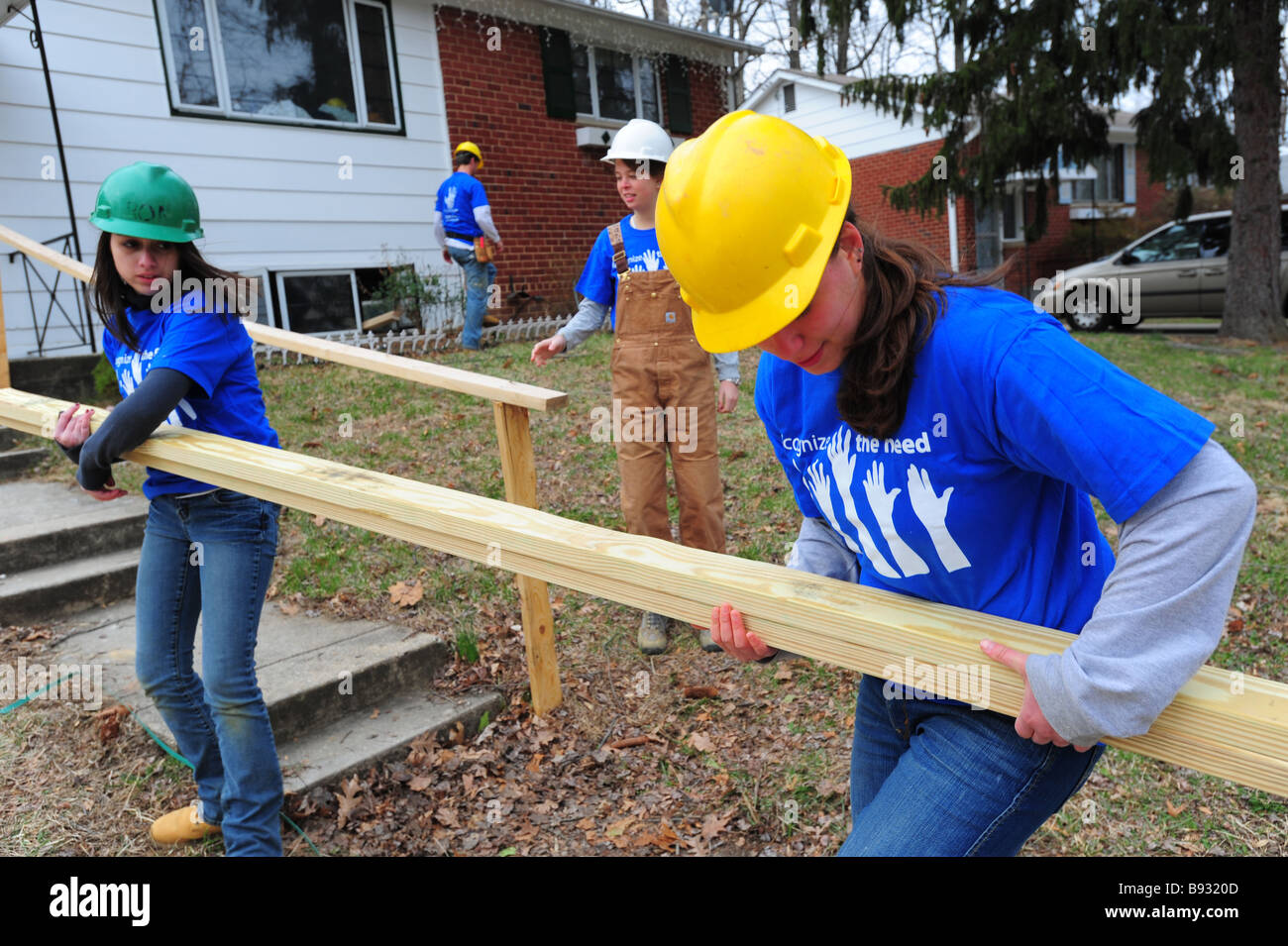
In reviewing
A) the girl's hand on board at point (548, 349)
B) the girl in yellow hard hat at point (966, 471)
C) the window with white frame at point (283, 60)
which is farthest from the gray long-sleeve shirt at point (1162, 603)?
the window with white frame at point (283, 60)

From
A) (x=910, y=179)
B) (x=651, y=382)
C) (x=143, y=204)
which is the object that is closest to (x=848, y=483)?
(x=143, y=204)

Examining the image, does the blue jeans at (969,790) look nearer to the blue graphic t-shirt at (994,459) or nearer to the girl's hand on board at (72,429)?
the blue graphic t-shirt at (994,459)

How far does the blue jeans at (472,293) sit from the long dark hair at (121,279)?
731 centimetres

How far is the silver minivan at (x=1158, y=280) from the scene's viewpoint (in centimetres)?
1450

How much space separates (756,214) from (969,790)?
0.99 metres

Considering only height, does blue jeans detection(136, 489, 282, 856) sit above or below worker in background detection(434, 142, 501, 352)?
below

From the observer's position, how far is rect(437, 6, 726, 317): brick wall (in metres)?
11.6

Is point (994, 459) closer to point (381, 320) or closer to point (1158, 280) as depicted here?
point (381, 320)

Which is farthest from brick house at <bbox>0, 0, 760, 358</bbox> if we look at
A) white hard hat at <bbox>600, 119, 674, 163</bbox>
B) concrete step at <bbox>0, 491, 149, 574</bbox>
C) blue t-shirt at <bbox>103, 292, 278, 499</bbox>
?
blue t-shirt at <bbox>103, 292, 278, 499</bbox>

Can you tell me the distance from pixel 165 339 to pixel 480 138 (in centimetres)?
1011

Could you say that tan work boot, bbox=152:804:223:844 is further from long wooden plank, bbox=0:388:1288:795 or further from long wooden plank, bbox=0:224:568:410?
long wooden plank, bbox=0:224:568:410

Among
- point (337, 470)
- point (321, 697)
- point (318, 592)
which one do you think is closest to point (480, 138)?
point (318, 592)

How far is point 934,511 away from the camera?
1.52 meters

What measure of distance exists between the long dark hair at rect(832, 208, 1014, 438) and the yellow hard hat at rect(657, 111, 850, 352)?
0.07 m
